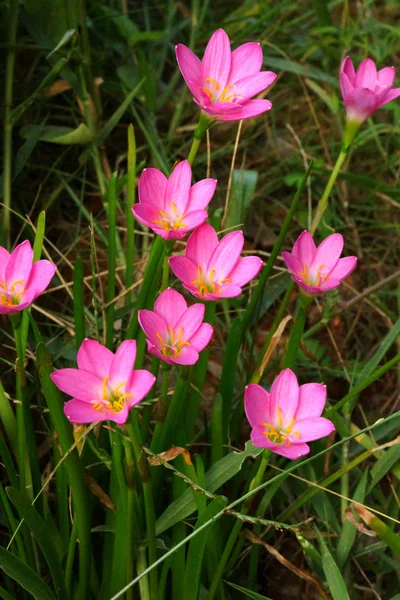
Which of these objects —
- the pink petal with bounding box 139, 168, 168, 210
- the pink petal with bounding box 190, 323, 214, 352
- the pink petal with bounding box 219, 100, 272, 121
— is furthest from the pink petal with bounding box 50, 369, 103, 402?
the pink petal with bounding box 219, 100, 272, 121

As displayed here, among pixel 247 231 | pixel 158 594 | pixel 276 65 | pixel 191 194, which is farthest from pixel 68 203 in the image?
pixel 158 594

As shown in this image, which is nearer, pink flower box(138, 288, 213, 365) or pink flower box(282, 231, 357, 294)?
pink flower box(138, 288, 213, 365)

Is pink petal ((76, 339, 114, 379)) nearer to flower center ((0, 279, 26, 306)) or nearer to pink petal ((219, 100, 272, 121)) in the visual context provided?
flower center ((0, 279, 26, 306))

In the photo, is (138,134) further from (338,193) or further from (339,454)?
(339,454)

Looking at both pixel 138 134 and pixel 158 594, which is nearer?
pixel 158 594

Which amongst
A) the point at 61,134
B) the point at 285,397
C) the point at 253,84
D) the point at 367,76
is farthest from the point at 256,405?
the point at 61,134

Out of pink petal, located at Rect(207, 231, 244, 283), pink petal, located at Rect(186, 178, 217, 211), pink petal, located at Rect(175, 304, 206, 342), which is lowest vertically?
pink petal, located at Rect(175, 304, 206, 342)
